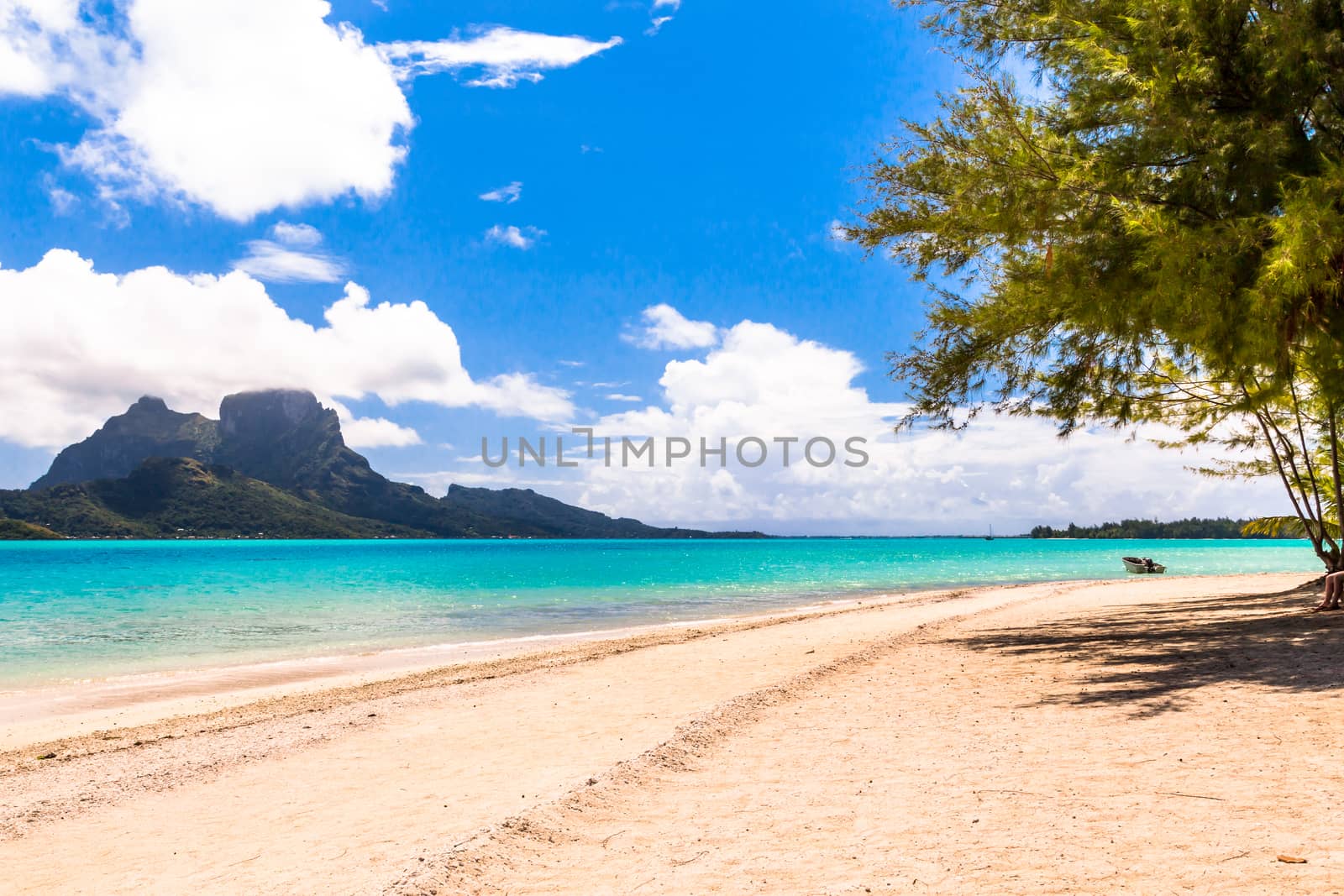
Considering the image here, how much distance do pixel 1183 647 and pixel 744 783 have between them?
9.49 meters

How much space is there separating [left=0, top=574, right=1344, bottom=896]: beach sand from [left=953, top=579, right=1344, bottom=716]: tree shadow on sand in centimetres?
10

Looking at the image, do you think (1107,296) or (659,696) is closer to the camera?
(1107,296)

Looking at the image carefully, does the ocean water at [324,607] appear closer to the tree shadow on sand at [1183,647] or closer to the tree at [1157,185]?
the tree shadow on sand at [1183,647]

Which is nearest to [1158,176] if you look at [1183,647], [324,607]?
[1183,647]

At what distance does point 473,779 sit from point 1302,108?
1276cm

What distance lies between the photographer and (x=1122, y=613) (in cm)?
2041

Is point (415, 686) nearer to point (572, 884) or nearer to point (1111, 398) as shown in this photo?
point (572, 884)

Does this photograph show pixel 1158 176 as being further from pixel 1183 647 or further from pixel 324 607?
pixel 324 607

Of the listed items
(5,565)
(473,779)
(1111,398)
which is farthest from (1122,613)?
(5,565)

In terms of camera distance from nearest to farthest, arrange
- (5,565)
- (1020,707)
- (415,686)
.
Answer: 1. (1020,707)
2. (415,686)
3. (5,565)

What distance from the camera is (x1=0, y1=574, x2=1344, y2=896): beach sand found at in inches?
199

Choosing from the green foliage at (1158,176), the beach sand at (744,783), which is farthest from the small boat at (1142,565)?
the green foliage at (1158,176)

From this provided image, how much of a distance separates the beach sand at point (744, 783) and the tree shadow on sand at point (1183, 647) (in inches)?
4.0

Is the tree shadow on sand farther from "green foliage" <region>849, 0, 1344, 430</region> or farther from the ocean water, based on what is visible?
the ocean water
